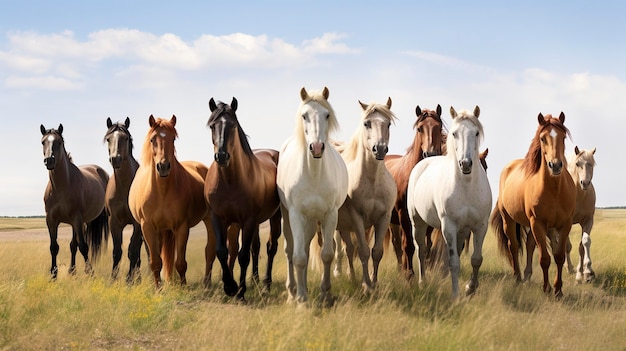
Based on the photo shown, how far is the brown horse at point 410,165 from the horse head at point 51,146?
5.92 meters

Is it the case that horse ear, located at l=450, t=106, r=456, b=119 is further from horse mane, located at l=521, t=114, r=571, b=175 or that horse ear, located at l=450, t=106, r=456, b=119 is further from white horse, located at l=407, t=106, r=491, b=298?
horse mane, located at l=521, t=114, r=571, b=175

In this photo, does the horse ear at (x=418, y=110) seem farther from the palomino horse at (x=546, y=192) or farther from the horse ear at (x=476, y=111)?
the horse ear at (x=476, y=111)

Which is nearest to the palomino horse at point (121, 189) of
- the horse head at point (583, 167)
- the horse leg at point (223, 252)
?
the horse leg at point (223, 252)

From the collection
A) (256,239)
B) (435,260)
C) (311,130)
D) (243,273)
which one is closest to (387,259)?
(435,260)

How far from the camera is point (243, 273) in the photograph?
8.40 metres

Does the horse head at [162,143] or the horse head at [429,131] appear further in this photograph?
the horse head at [429,131]

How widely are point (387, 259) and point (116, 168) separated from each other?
5474 mm

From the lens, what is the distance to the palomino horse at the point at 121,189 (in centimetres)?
1013

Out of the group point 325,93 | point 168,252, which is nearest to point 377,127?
point 325,93

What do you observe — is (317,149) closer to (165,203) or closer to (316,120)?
(316,120)

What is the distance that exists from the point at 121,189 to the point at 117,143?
0.95 m

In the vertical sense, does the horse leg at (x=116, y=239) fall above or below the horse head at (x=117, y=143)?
below

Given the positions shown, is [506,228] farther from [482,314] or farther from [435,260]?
[482,314]

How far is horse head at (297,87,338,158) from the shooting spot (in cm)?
729
